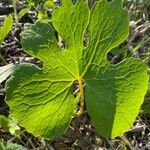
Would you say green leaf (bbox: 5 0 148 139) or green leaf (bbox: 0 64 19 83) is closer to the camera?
green leaf (bbox: 5 0 148 139)

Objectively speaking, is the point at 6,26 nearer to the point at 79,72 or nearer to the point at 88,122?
the point at 79,72

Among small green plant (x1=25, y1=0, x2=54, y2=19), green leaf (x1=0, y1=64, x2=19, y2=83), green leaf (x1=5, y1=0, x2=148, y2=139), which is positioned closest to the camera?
green leaf (x1=5, y1=0, x2=148, y2=139)

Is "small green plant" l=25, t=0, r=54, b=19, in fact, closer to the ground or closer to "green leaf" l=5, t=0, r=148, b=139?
the ground

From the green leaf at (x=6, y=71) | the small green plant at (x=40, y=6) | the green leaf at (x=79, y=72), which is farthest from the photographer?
the small green plant at (x=40, y=6)

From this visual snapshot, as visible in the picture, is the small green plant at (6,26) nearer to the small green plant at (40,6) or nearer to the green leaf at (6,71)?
the green leaf at (6,71)

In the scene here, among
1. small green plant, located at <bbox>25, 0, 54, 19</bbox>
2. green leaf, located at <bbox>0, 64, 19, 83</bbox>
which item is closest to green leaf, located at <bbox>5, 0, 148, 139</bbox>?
green leaf, located at <bbox>0, 64, 19, 83</bbox>

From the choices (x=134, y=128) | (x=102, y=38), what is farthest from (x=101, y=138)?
(x=102, y=38)

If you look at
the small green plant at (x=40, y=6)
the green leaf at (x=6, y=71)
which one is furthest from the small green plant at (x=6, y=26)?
the small green plant at (x=40, y=6)

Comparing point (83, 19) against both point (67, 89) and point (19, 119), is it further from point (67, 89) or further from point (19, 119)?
point (19, 119)
